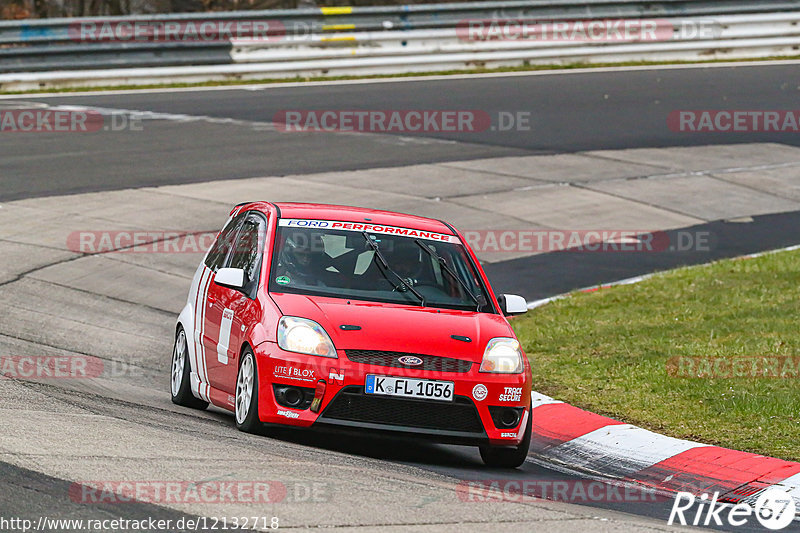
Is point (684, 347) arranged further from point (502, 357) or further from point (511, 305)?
point (502, 357)

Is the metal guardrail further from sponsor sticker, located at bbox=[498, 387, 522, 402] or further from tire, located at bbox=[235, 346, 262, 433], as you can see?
sponsor sticker, located at bbox=[498, 387, 522, 402]

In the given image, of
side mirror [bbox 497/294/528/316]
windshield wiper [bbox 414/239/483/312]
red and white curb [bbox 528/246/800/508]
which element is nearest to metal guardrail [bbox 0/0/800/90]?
windshield wiper [bbox 414/239/483/312]

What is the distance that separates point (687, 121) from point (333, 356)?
1793 cm

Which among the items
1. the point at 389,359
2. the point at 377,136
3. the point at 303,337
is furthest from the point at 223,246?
the point at 377,136

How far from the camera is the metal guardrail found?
80.4ft

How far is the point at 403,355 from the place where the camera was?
7.68 metres

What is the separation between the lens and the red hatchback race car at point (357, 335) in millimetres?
7652

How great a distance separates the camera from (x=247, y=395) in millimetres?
7980

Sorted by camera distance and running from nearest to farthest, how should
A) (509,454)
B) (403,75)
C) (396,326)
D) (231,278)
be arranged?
(396,326) → (509,454) → (231,278) → (403,75)

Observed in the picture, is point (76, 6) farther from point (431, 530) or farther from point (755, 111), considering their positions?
point (431, 530)

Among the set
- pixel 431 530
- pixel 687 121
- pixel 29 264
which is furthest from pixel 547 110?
pixel 431 530

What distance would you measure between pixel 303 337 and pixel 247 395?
561mm

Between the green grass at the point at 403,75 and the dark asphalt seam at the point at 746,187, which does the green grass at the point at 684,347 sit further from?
the green grass at the point at 403,75

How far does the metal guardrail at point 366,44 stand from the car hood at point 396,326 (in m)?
17.7
